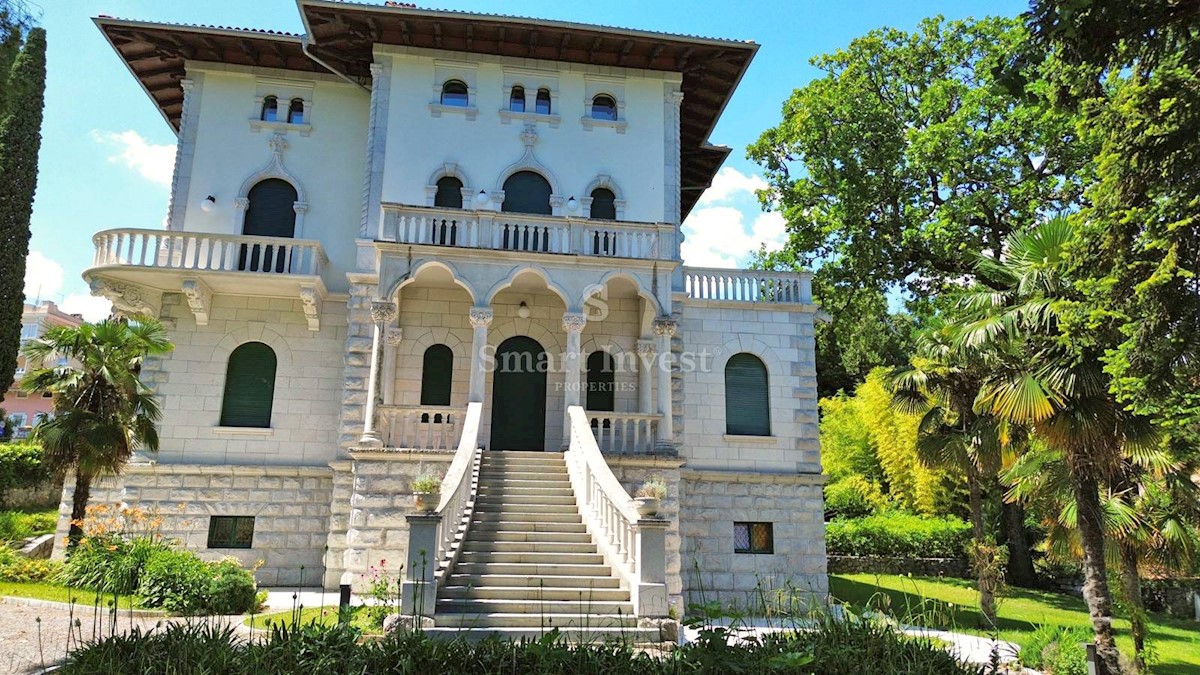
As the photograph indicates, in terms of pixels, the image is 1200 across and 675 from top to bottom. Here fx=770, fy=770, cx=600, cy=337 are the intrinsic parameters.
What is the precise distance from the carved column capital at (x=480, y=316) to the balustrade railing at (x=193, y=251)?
431 centimetres

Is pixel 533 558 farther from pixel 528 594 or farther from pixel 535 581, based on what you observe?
pixel 528 594

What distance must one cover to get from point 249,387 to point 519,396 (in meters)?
6.24

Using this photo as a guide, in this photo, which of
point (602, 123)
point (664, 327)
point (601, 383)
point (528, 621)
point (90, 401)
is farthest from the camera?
point (602, 123)

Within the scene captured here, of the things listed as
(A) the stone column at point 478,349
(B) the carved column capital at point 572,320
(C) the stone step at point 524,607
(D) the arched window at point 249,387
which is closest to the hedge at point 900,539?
(B) the carved column capital at point 572,320

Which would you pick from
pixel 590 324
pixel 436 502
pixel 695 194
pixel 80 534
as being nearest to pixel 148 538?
pixel 80 534

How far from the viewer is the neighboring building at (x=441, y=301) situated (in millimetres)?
16203

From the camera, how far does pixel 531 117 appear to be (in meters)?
19.5

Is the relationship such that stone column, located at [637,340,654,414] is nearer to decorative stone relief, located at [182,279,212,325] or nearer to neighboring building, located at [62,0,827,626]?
neighboring building, located at [62,0,827,626]

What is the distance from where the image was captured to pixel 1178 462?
13.2 m

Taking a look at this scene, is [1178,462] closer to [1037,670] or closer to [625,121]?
[1037,670]

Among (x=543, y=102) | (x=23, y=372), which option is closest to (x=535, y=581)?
(x=543, y=102)

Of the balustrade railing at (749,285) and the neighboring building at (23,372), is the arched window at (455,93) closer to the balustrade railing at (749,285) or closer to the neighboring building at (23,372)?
the balustrade railing at (749,285)

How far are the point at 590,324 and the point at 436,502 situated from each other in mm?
8386

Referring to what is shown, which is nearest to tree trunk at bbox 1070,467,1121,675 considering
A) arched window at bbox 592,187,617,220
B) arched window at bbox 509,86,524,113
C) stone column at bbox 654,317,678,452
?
stone column at bbox 654,317,678,452
